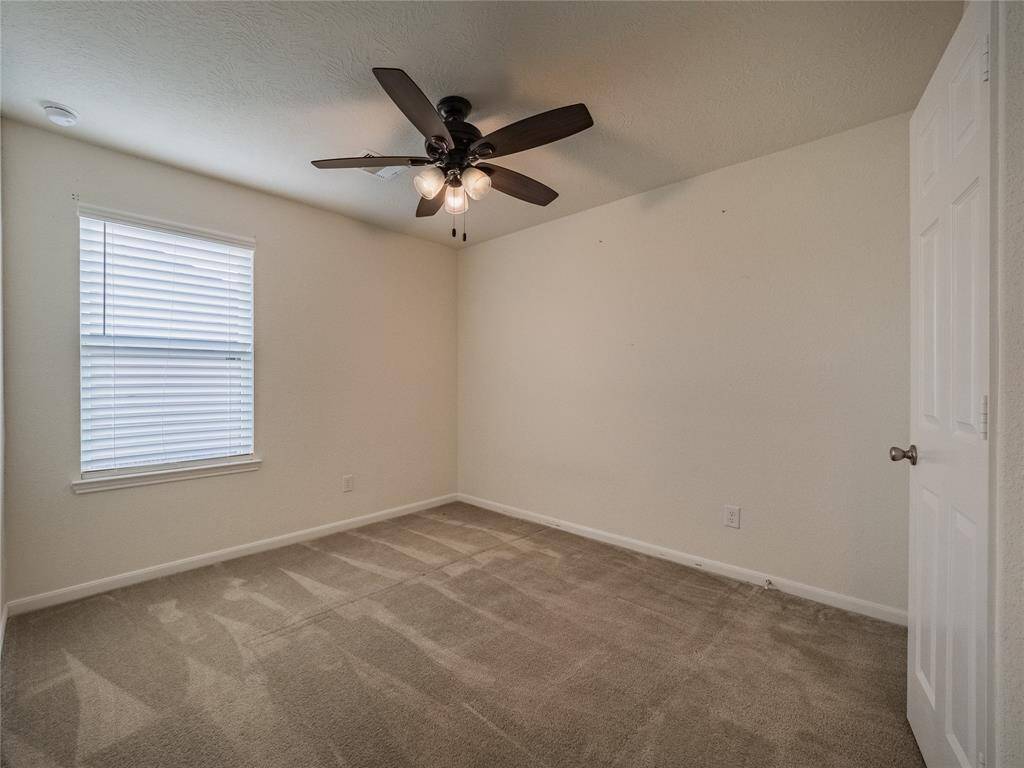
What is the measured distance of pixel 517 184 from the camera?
223cm

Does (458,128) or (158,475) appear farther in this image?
(158,475)

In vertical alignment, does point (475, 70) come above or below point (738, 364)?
above

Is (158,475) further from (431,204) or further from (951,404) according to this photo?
(951,404)

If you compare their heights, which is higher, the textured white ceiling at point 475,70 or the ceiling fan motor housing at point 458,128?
the textured white ceiling at point 475,70

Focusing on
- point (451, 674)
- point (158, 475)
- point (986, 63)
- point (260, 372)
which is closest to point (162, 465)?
point (158, 475)

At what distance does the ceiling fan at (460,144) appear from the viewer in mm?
1648

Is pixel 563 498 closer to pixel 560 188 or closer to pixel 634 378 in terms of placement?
pixel 634 378

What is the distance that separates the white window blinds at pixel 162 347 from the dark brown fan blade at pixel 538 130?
6.74 ft

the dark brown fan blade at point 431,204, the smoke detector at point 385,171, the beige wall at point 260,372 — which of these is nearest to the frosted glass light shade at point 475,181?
the dark brown fan blade at point 431,204

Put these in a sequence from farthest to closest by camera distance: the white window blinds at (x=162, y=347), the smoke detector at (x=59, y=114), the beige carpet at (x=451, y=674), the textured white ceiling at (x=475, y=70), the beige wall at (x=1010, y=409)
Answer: the white window blinds at (x=162, y=347) < the smoke detector at (x=59, y=114) < the textured white ceiling at (x=475, y=70) < the beige carpet at (x=451, y=674) < the beige wall at (x=1010, y=409)

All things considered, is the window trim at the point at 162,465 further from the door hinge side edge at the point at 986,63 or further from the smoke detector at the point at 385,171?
the door hinge side edge at the point at 986,63

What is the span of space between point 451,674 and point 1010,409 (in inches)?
76.2

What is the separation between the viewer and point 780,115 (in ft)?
7.07

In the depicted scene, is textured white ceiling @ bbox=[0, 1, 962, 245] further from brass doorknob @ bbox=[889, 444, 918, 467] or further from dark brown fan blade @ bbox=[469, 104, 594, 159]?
brass doorknob @ bbox=[889, 444, 918, 467]
